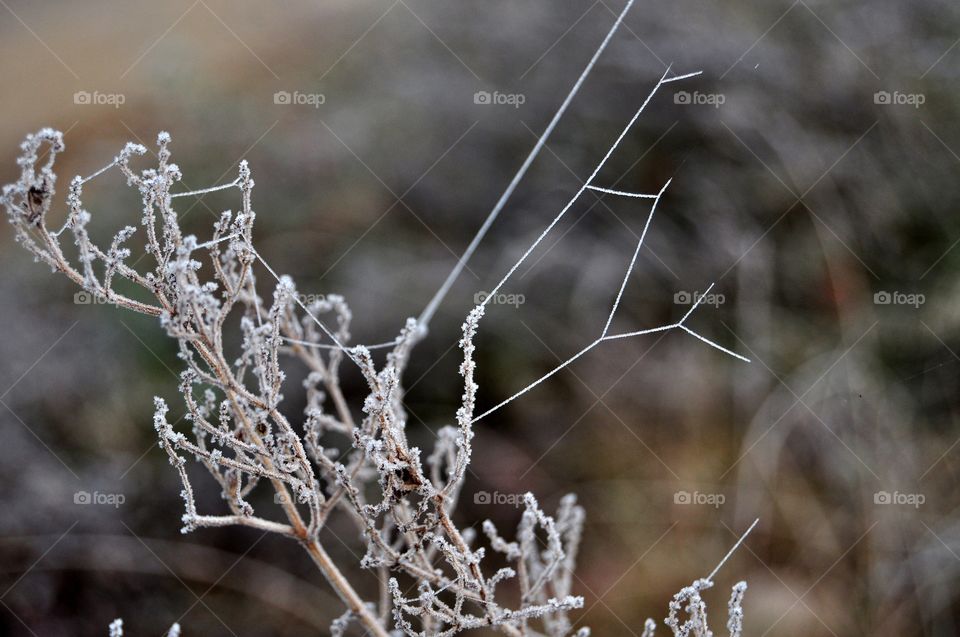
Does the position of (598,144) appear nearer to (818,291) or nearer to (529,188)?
(529,188)

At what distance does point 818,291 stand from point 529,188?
2.96 feet

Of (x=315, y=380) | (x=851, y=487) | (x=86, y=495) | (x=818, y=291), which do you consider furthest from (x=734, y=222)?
(x=86, y=495)

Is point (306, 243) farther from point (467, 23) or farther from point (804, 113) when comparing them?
point (804, 113)

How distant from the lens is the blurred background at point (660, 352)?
209cm

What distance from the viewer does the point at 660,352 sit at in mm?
2295

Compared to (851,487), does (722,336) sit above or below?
above

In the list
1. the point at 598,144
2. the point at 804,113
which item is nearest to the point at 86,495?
the point at 598,144

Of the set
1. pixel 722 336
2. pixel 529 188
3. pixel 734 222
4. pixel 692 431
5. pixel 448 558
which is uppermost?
pixel 529 188

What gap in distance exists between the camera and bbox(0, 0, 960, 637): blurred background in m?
2.09

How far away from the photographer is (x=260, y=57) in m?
3.77

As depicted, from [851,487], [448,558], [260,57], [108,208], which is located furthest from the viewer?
[260,57]

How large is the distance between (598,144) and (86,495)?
1817 millimetres

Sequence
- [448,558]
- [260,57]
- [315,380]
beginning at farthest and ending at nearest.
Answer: [260,57] < [315,380] < [448,558]

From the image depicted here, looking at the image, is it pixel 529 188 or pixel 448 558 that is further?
pixel 529 188
